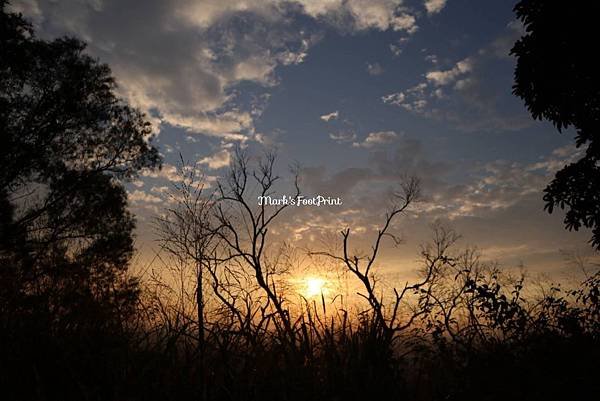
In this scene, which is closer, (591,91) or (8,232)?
(591,91)

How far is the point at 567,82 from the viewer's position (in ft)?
27.2

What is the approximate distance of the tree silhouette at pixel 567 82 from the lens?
25.3 feet

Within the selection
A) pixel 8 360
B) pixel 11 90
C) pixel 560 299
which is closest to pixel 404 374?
pixel 8 360

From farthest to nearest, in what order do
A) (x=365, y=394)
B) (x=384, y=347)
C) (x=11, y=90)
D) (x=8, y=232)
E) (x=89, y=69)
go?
(x=89, y=69)
(x=11, y=90)
(x=8, y=232)
(x=384, y=347)
(x=365, y=394)

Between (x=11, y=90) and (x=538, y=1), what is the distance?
13426mm

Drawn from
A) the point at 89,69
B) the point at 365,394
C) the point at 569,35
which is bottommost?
the point at 365,394

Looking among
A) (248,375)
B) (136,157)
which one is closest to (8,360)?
(248,375)

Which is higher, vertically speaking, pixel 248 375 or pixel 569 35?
pixel 569 35

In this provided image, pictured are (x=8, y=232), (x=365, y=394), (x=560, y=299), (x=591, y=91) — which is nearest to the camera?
(x=365, y=394)

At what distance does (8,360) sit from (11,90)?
1191 cm

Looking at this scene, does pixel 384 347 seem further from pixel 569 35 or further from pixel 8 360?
pixel 569 35

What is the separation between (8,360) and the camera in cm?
243

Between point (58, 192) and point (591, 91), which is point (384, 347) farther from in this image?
point (58, 192)

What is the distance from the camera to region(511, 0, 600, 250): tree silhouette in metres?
7.70
